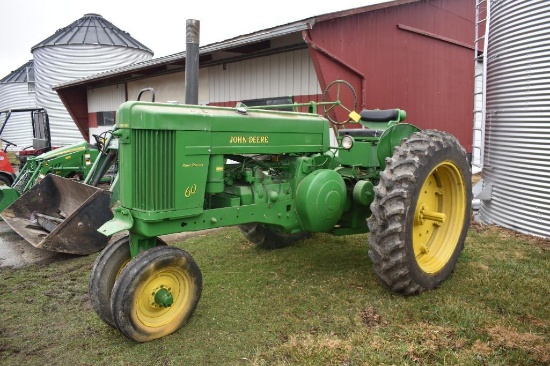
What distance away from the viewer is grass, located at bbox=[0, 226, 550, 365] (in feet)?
8.45

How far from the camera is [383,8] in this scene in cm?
760

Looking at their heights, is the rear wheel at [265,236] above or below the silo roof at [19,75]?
below

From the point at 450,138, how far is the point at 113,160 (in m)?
4.20

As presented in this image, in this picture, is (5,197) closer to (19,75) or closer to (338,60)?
(338,60)

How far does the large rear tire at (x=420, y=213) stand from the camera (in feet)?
10.3

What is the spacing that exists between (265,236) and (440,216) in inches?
69.8

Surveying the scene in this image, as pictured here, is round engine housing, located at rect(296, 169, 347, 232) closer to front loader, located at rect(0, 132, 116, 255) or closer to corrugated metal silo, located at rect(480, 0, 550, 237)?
front loader, located at rect(0, 132, 116, 255)

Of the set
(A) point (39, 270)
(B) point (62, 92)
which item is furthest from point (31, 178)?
(B) point (62, 92)

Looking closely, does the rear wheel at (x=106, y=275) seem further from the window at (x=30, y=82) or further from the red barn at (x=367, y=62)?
the window at (x=30, y=82)

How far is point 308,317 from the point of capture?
309cm

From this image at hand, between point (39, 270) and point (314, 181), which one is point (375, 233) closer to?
point (314, 181)

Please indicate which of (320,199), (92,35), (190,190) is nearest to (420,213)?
(320,199)

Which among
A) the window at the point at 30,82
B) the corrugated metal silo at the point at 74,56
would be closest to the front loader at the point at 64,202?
the corrugated metal silo at the point at 74,56

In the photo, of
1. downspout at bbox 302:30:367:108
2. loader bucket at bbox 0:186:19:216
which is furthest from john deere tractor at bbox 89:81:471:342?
loader bucket at bbox 0:186:19:216
